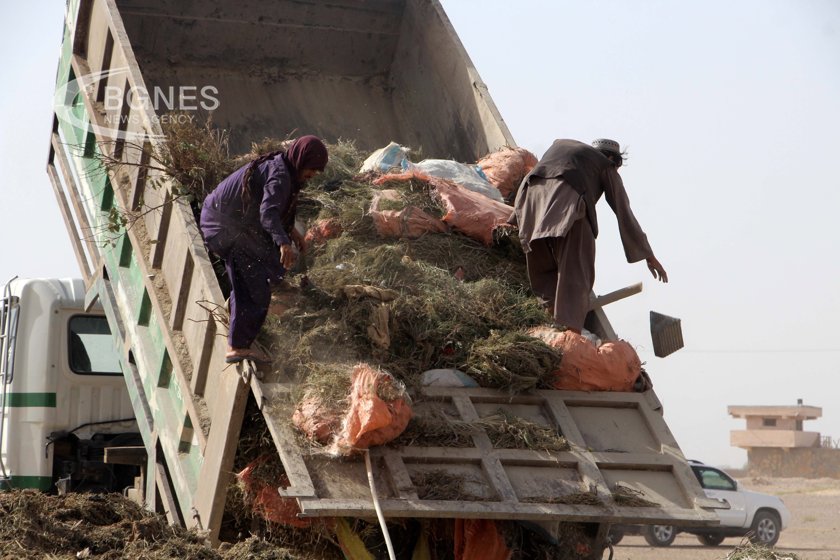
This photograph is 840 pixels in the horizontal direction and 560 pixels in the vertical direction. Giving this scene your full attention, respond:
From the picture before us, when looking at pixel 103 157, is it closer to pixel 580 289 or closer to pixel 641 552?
pixel 580 289

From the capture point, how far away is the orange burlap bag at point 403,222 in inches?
222

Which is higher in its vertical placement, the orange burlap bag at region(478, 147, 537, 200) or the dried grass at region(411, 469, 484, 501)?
the orange burlap bag at region(478, 147, 537, 200)

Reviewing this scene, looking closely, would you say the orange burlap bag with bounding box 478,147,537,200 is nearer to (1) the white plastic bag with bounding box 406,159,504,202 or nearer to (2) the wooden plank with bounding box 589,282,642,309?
(1) the white plastic bag with bounding box 406,159,504,202

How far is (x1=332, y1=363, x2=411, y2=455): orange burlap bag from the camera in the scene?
422 cm

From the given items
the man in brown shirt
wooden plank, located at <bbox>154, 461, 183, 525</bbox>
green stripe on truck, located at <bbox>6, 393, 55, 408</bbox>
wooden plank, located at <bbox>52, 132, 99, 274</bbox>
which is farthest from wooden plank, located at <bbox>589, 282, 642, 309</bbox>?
green stripe on truck, located at <bbox>6, 393, 55, 408</bbox>

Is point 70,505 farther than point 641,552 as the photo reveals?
No

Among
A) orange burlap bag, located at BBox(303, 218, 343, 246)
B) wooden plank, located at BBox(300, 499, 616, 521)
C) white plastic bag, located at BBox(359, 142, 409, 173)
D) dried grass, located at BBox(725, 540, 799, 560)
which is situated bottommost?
dried grass, located at BBox(725, 540, 799, 560)

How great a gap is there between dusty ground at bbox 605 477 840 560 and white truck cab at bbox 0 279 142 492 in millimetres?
4215

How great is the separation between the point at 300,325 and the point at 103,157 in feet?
6.69

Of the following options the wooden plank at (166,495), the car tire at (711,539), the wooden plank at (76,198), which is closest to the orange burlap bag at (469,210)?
the wooden plank at (166,495)

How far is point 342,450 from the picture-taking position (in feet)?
13.9

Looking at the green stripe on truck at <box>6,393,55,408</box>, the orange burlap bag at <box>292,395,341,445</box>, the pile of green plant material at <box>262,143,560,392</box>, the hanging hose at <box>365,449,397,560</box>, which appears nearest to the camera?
the hanging hose at <box>365,449,397,560</box>

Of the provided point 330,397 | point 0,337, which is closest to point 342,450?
point 330,397

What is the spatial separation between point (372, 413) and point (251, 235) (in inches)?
45.4
